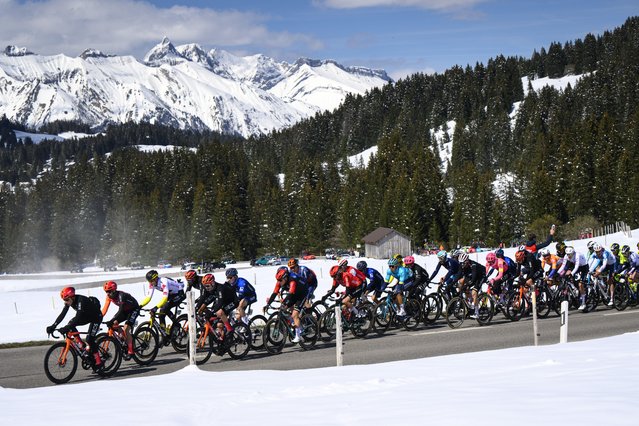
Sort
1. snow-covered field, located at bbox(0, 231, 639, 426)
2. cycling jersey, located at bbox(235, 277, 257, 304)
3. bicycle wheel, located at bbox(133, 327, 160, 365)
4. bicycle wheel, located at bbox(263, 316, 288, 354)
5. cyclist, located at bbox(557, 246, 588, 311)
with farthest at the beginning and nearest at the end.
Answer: cyclist, located at bbox(557, 246, 588, 311) < cycling jersey, located at bbox(235, 277, 257, 304) < bicycle wheel, located at bbox(263, 316, 288, 354) < bicycle wheel, located at bbox(133, 327, 160, 365) < snow-covered field, located at bbox(0, 231, 639, 426)

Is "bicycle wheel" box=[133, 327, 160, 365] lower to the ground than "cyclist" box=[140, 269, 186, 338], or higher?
lower

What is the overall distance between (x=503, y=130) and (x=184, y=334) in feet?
482

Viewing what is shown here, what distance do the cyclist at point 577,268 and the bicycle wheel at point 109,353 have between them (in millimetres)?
14164

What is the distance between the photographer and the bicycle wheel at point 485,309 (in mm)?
20531

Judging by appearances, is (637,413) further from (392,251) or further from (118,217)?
(118,217)

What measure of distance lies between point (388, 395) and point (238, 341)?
823cm

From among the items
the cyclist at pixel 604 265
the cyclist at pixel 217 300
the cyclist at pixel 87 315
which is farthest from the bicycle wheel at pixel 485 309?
the cyclist at pixel 87 315

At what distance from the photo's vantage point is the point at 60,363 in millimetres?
14492

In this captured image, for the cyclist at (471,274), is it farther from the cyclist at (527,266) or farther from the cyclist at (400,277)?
the cyclist at (400,277)

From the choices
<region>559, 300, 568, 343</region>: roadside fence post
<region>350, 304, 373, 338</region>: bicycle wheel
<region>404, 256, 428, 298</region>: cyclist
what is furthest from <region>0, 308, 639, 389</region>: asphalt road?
<region>559, 300, 568, 343</region>: roadside fence post

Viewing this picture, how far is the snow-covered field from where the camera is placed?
738 cm

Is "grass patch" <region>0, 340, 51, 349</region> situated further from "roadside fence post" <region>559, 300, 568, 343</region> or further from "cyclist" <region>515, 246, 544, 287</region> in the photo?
"roadside fence post" <region>559, 300, 568, 343</region>

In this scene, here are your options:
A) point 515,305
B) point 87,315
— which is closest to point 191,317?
point 87,315

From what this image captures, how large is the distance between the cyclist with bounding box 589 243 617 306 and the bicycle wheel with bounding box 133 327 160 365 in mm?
14489
